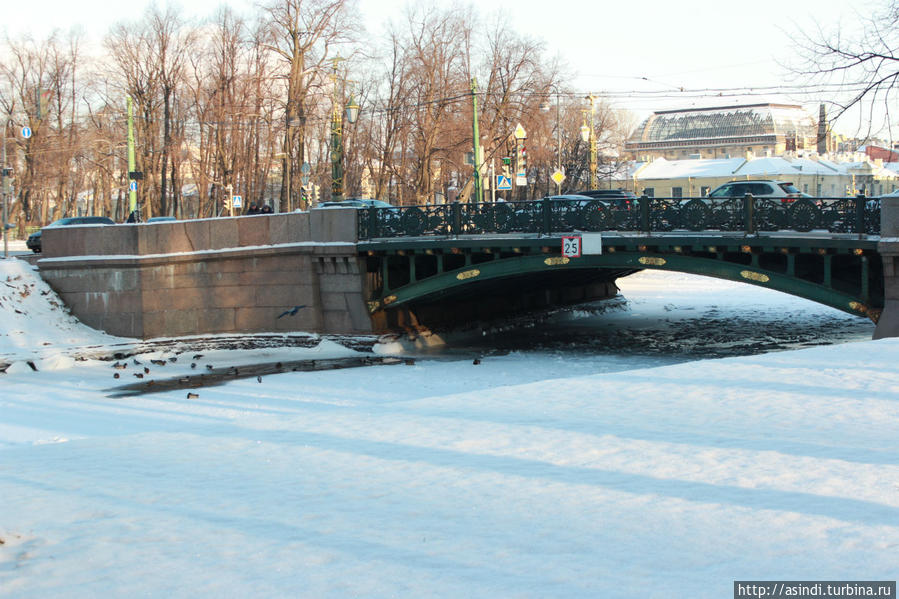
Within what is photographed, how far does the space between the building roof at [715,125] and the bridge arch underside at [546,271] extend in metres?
74.0

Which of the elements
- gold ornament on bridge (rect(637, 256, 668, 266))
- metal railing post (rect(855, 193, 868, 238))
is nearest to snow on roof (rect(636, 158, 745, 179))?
gold ornament on bridge (rect(637, 256, 668, 266))

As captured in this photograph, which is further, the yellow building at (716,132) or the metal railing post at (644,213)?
the yellow building at (716,132)

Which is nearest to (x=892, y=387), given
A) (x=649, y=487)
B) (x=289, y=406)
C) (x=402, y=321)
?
(x=649, y=487)

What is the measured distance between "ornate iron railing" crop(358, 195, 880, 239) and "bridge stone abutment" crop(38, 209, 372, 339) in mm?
1761

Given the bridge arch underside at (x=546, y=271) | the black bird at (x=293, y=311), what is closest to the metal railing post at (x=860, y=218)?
the bridge arch underside at (x=546, y=271)

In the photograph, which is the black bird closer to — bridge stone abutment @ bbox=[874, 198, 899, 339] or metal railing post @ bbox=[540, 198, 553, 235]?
metal railing post @ bbox=[540, 198, 553, 235]

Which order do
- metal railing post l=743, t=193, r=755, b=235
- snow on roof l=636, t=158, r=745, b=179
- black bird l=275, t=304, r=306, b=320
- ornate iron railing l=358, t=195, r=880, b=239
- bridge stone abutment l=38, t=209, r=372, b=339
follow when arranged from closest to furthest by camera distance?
1. ornate iron railing l=358, t=195, r=880, b=239
2. metal railing post l=743, t=193, r=755, b=235
3. bridge stone abutment l=38, t=209, r=372, b=339
4. black bird l=275, t=304, r=306, b=320
5. snow on roof l=636, t=158, r=745, b=179

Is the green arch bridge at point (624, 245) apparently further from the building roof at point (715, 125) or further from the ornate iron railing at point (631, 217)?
→ the building roof at point (715, 125)

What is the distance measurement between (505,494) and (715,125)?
104 m

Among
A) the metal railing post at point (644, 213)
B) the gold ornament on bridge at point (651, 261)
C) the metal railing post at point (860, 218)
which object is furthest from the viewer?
the gold ornament on bridge at point (651, 261)

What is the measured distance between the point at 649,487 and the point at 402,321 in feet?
68.1

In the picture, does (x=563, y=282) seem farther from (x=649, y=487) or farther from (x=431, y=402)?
(x=649, y=487)

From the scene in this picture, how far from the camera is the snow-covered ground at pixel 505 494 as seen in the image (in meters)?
6.50

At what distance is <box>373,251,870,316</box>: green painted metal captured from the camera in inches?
805
